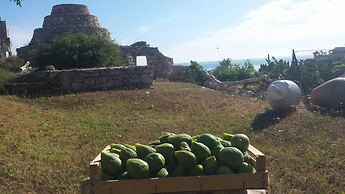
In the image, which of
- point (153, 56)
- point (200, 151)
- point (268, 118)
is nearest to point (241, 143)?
point (200, 151)

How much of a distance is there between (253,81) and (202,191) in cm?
1484

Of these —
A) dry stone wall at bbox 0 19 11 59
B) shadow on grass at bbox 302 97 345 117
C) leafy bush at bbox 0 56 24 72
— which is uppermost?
dry stone wall at bbox 0 19 11 59

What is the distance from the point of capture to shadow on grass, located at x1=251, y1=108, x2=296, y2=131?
941 centimetres

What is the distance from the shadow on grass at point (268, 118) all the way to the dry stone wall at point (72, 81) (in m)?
4.90

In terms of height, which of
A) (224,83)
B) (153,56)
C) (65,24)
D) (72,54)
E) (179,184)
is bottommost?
(224,83)

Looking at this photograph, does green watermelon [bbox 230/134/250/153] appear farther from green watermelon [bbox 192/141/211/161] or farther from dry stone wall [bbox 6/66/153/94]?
dry stone wall [bbox 6/66/153/94]

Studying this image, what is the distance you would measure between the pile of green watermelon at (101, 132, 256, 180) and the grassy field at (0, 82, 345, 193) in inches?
83.5

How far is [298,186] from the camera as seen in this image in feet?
18.7

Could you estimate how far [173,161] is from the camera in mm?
3561

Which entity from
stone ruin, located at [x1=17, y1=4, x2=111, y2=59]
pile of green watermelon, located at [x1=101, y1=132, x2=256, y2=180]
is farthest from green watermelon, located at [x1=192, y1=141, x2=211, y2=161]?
stone ruin, located at [x1=17, y1=4, x2=111, y2=59]

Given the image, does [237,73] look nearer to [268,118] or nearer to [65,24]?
[65,24]

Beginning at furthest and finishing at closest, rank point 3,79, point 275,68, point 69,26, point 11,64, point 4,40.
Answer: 1. point 4,40
2. point 69,26
3. point 275,68
4. point 11,64
5. point 3,79

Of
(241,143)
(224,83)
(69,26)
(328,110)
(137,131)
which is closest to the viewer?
(241,143)

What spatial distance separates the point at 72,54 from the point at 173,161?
11798mm
